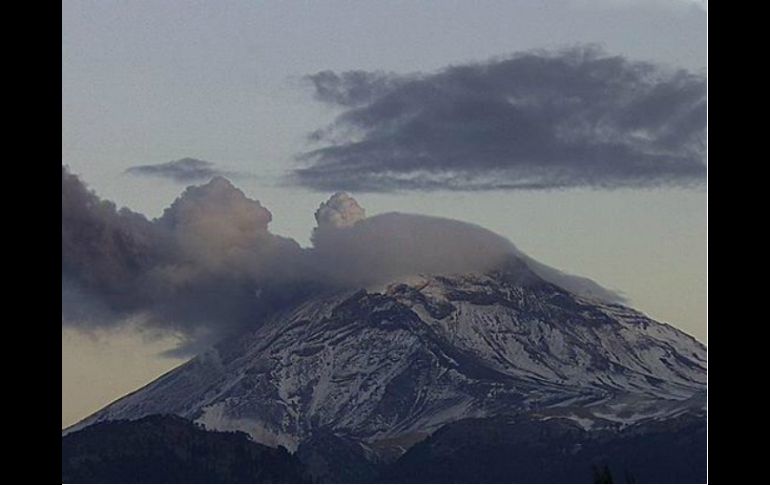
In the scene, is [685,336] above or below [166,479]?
above

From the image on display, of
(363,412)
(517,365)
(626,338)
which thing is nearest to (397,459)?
(363,412)
